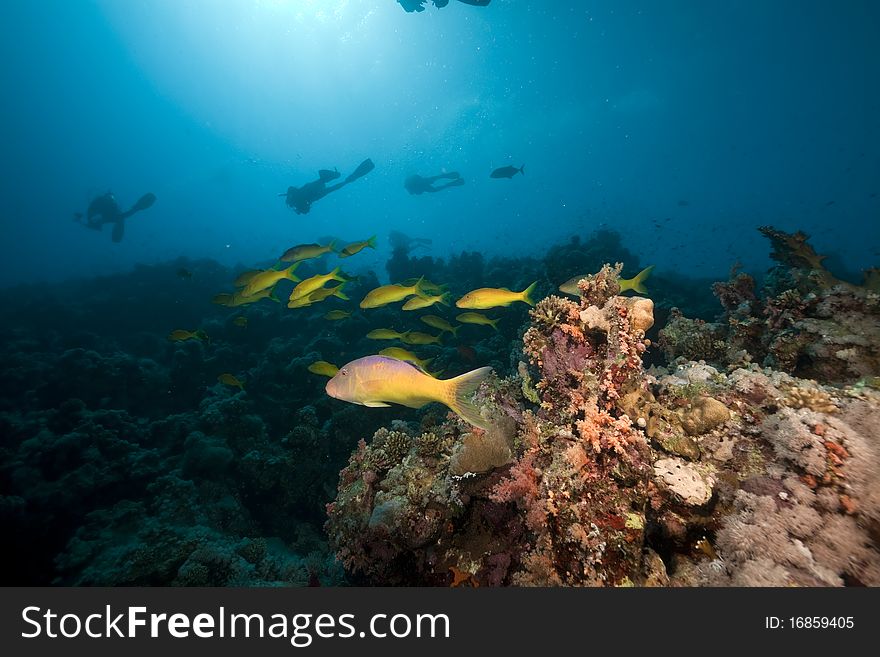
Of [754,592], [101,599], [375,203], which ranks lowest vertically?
[101,599]

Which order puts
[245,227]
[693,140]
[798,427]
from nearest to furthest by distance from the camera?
[798,427] < [693,140] < [245,227]

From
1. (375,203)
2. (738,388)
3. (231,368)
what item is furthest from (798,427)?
(375,203)

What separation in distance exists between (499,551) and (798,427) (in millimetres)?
2240

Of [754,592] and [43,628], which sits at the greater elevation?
[754,592]

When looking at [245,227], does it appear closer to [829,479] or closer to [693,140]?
[693,140]

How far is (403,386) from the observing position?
90.7 inches

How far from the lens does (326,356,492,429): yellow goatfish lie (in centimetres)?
213

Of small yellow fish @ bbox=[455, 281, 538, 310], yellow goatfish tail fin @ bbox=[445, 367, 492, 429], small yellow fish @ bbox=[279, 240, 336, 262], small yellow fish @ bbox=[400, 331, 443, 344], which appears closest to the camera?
yellow goatfish tail fin @ bbox=[445, 367, 492, 429]

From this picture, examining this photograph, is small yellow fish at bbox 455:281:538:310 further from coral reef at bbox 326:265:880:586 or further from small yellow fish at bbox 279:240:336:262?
small yellow fish at bbox 279:240:336:262

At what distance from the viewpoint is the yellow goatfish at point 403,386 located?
2.13 m

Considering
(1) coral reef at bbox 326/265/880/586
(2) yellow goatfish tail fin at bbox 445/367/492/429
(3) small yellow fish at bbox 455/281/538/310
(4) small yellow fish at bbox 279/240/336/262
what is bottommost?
(1) coral reef at bbox 326/265/880/586

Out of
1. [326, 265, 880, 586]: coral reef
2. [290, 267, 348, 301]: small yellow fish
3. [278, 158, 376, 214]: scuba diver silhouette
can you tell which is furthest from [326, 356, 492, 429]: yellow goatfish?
[278, 158, 376, 214]: scuba diver silhouette

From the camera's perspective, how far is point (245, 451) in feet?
26.9

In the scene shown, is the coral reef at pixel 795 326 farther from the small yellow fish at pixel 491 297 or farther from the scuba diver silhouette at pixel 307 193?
the scuba diver silhouette at pixel 307 193
